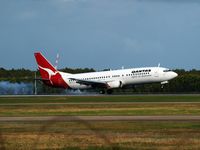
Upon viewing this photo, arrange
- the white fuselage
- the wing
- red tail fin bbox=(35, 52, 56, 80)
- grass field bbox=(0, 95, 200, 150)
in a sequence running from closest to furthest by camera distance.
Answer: grass field bbox=(0, 95, 200, 150)
the white fuselage
the wing
red tail fin bbox=(35, 52, 56, 80)

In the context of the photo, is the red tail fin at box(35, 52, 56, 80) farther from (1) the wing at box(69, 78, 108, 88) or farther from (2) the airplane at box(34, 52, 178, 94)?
(1) the wing at box(69, 78, 108, 88)

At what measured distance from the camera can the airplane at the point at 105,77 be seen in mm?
94500

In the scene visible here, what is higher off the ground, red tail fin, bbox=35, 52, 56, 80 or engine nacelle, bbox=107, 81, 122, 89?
red tail fin, bbox=35, 52, 56, 80

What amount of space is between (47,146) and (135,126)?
9.10 meters

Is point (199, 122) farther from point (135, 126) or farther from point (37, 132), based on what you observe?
point (37, 132)

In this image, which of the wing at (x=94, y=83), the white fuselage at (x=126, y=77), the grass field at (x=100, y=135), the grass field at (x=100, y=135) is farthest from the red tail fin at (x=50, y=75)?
the grass field at (x=100, y=135)

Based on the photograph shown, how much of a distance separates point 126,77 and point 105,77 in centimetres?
395

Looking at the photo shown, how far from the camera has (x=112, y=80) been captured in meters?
98.0

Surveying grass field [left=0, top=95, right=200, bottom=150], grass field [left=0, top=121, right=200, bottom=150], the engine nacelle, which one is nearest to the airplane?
the engine nacelle

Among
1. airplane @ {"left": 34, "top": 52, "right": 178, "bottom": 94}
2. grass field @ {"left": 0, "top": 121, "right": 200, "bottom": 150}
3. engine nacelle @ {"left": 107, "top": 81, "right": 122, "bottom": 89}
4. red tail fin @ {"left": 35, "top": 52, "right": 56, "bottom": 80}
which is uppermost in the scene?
red tail fin @ {"left": 35, "top": 52, "right": 56, "bottom": 80}

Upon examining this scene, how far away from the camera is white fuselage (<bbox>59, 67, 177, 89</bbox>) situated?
→ 94.3 meters

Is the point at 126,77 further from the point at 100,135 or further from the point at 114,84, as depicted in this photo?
the point at 100,135

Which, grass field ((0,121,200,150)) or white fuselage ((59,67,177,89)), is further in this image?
white fuselage ((59,67,177,89))

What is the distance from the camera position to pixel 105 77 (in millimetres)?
99000
